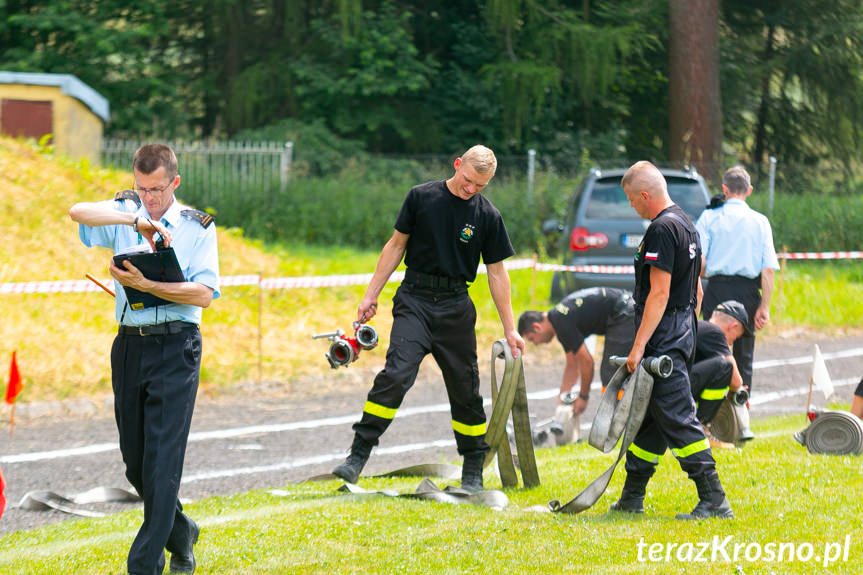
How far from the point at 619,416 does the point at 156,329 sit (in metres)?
2.47

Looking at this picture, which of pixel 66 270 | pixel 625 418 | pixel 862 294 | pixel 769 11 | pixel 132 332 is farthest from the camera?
pixel 769 11

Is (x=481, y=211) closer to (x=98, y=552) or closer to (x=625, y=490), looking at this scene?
(x=625, y=490)

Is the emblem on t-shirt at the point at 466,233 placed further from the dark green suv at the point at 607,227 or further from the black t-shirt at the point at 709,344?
the dark green suv at the point at 607,227

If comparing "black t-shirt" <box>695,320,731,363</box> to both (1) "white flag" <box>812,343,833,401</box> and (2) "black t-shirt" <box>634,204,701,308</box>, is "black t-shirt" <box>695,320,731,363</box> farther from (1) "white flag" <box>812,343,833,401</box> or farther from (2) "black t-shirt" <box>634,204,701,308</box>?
(2) "black t-shirt" <box>634,204,701,308</box>

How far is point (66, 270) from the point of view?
42.2 ft

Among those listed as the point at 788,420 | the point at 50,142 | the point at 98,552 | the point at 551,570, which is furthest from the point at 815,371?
the point at 50,142

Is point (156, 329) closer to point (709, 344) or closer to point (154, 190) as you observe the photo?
point (154, 190)

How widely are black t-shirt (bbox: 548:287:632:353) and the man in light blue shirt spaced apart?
0.77m

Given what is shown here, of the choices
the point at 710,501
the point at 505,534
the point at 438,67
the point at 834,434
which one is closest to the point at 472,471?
the point at 505,534

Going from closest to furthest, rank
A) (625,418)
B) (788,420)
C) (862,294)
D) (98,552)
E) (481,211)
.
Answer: (98,552) → (625,418) → (481,211) → (788,420) → (862,294)

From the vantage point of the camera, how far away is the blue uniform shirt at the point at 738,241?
28.1 ft

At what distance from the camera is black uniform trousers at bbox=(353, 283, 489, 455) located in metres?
6.42

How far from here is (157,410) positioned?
462 centimetres

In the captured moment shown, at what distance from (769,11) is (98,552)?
26.9 m
